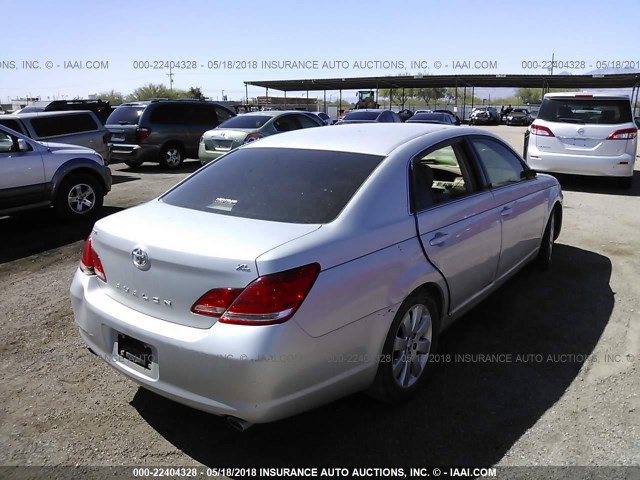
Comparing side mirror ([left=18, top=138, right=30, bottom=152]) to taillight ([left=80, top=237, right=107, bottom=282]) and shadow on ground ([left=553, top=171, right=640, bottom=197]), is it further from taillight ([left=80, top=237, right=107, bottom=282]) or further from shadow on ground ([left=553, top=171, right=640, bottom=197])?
shadow on ground ([left=553, top=171, right=640, bottom=197])

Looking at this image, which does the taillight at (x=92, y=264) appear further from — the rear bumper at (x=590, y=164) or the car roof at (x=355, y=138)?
the rear bumper at (x=590, y=164)

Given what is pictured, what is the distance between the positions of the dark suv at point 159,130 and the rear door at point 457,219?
36.3ft

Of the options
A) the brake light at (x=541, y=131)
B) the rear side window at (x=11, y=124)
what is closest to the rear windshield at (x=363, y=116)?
the brake light at (x=541, y=131)

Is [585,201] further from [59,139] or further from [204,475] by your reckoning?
[59,139]

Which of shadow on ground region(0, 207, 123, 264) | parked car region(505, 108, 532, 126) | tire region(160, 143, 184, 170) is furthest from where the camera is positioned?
parked car region(505, 108, 532, 126)

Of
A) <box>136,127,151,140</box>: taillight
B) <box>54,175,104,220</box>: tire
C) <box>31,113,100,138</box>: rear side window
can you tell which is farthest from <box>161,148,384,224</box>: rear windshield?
<box>136,127,151,140</box>: taillight

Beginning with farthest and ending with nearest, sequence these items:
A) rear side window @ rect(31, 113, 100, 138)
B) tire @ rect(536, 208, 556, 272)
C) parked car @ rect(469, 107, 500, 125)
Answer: parked car @ rect(469, 107, 500, 125) < rear side window @ rect(31, 113, 100, 138) < tire @ rect(536, 208, 556, 272)

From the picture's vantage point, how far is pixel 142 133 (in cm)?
1362

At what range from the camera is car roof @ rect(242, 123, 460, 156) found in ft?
11.3

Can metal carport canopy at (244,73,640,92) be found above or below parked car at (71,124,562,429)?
above

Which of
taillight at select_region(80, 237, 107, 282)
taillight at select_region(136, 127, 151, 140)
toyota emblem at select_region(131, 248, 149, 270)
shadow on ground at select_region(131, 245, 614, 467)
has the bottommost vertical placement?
shadow on ground at select_region(131, 245, 614, 467)

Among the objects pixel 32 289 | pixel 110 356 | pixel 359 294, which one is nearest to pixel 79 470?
pixel 110 356

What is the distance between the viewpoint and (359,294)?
269 centimetres

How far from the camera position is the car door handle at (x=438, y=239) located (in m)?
3.26
